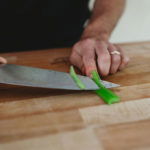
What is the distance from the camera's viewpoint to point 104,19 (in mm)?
887

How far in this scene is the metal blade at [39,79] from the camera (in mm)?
574

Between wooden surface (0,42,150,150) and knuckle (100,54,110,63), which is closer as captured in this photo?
wooden surface (0,42,150,150)

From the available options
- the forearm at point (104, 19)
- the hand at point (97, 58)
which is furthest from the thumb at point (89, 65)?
the forearm at point (104, 19)

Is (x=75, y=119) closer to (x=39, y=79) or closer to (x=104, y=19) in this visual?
(x=39, y=79)

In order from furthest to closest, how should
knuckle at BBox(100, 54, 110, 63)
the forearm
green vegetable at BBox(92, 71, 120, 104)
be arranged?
the forearm → knuckle at BBox(100, 54, 110, 63) → green vegetable at BBox(92, 71, 120, 104)

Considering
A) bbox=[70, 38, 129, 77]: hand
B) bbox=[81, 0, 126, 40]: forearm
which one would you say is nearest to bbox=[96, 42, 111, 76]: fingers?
bbox=[70, 38, 129, 77]: hand

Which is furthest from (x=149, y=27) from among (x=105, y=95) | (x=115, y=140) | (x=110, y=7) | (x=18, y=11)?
(x=115, y=140)

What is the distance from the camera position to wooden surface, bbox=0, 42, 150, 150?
0.45 metres

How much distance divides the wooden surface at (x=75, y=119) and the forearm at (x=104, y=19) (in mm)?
216

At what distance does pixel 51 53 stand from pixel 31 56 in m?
0.06

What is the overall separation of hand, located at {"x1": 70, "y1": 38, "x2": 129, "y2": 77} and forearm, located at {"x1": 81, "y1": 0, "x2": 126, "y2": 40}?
0.28ft

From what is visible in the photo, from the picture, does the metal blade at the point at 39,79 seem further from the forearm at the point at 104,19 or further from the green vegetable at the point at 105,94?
the forearm at the point at 104,19

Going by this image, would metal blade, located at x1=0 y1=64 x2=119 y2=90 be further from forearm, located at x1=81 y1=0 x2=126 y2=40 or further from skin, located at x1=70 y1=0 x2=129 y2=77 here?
forearm, located at x1=81 y1=0 x2=126 y2=40

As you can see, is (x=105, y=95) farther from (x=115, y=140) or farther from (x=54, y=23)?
(x=54, y=23)
